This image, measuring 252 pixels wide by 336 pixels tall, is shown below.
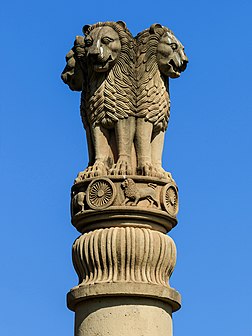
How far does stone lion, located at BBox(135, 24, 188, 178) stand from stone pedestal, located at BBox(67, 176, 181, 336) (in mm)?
704

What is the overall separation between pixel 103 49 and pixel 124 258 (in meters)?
3.52

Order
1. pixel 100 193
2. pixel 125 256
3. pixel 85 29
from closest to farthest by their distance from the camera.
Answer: pixel 125 256 → pixel 100 193 → pixel 85 29

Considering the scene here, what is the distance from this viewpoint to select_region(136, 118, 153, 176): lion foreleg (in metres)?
18.0

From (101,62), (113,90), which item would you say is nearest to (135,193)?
(113,90)

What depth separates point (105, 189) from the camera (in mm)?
17531

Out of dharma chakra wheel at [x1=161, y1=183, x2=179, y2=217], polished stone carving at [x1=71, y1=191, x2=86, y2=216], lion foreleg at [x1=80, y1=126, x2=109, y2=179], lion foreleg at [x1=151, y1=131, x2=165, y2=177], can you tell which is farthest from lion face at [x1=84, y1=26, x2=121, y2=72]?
dharma chakra wheel at [x1=161, y1=183, x2=179, y2=217]

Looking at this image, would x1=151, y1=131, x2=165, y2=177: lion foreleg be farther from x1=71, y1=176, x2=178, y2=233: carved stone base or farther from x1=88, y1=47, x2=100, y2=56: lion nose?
x1=88, y1=47, x2=100, y2=56: lion nose

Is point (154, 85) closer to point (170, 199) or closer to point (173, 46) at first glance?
point (173, 46)

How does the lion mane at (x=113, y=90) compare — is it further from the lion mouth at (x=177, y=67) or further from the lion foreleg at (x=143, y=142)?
the lion mouth at (x=177, y=67)

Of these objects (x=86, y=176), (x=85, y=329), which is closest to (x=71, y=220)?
(x=86, y=176)

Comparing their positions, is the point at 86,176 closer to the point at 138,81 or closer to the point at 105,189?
the point at 105,189

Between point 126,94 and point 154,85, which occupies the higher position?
point 154,85

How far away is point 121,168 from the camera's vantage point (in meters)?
17.7

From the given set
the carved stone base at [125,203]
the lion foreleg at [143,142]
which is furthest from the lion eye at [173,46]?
the carved stone base at [125,203]
